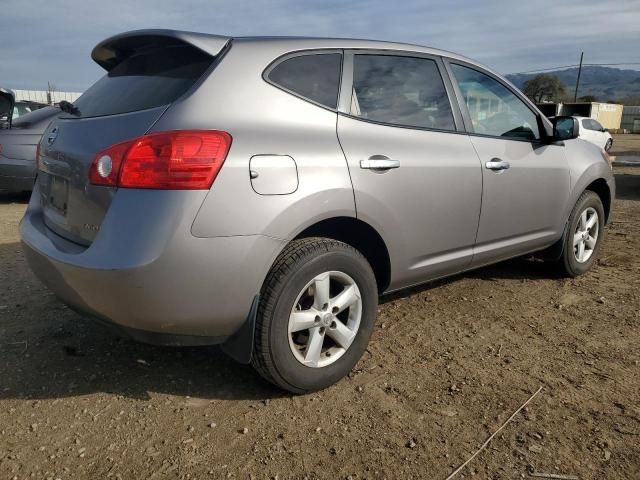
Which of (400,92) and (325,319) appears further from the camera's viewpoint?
(400,92)

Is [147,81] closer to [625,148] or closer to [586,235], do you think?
[586,235]

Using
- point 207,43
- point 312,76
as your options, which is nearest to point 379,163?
point 312,76

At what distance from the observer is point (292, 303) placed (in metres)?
2.38

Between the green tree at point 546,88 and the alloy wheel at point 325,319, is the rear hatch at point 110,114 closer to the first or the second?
the alloy wheel at point 325,319

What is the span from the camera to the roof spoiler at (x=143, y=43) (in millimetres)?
2371

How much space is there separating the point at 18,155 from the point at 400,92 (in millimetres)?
6228

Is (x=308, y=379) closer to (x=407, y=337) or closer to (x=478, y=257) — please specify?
(x=407, y=337)

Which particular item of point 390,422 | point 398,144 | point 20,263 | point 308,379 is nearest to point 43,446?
point 308,379

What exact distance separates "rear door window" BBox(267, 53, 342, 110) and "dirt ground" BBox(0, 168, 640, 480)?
1.44 metres

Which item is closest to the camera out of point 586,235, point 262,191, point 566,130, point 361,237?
point 262,191

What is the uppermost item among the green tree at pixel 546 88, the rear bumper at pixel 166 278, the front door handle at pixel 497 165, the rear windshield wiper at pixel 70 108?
the green tree at pixel 546 88

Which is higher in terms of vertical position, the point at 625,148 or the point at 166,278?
the point at 166,278

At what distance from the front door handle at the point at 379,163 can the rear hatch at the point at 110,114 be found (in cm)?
86

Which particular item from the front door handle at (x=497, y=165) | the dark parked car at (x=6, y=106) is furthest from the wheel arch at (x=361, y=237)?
the dark parked car at (x=6, y=106)
